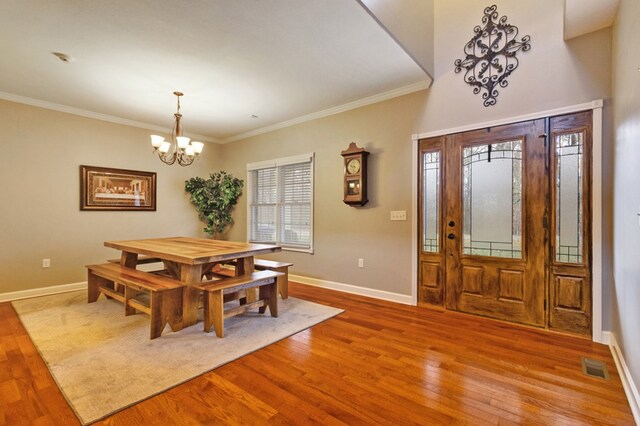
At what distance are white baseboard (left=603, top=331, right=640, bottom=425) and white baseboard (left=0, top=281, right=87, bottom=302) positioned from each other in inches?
231

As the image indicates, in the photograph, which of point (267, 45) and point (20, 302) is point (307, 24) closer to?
point (267, 45)

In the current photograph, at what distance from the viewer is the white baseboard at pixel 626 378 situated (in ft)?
5.41

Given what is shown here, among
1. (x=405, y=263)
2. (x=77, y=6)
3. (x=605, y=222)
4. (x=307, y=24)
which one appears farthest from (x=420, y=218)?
(x=77, y=6)

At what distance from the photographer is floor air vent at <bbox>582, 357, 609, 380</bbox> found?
2092mm

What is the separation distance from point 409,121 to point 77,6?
328cm

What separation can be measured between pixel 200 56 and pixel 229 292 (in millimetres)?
2284

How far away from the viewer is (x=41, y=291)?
4109mm

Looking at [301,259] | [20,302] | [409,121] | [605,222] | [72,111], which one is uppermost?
[72,111]

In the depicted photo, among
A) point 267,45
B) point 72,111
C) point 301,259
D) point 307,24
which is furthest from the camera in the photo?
point 301,259

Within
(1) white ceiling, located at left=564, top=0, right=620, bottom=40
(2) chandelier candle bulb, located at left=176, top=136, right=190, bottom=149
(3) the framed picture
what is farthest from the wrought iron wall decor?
(3) the framed picture

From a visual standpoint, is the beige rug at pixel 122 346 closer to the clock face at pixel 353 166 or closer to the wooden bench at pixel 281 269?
the wooden bench at pixel 281 269

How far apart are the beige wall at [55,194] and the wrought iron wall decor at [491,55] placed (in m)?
4.31

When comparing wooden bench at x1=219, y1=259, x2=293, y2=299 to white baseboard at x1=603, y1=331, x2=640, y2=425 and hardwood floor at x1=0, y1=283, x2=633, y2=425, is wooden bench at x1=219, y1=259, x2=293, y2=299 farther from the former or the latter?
white baseboard at x1=603, y1=331, x2=640, y2=425

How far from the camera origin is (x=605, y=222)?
2588 mm
